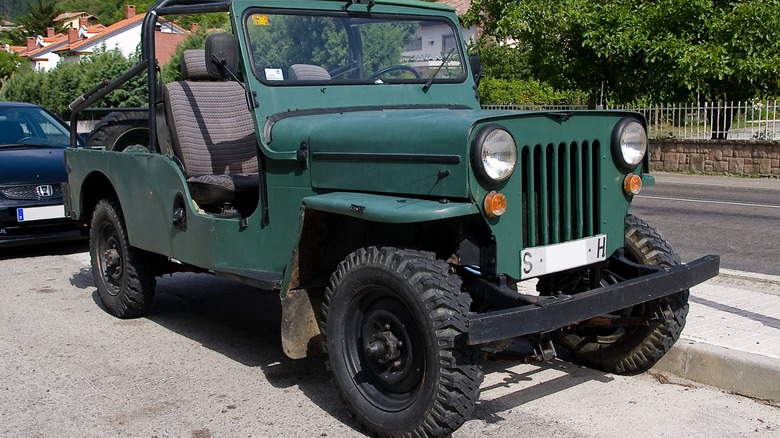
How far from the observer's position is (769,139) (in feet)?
59.5

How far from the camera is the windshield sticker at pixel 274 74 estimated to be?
207 inches

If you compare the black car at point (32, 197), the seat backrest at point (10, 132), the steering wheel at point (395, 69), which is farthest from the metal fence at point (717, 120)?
the steering wheel at point (395, 69)

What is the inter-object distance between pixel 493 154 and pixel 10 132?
8480 millimetres

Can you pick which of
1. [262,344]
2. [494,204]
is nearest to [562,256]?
[494,204]

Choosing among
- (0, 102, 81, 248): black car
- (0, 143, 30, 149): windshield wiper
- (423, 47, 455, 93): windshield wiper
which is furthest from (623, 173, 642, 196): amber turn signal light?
(0, 143, 30, 149): windshield wiper

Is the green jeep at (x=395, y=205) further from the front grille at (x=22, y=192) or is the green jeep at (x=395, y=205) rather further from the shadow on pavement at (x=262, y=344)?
the front grille at (x=22, y=192)

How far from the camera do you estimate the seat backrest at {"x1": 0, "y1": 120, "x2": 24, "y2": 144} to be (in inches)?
418

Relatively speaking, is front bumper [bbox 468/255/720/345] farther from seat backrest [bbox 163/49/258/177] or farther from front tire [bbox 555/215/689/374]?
seat backrest [bbox 163/49/258/177]

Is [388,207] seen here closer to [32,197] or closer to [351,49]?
[351,49]

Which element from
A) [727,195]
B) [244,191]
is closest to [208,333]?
[244,191]

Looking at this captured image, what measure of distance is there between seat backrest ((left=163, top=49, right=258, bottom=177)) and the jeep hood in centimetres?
119

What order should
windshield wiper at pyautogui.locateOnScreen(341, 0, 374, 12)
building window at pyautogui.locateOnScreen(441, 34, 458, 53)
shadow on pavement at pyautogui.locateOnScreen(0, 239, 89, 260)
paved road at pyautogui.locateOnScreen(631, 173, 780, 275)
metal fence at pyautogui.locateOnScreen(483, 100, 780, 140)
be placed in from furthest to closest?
1. metal fence at pyautogui.locateOnScreen(483, 100, 780, 140)
2. shadow on pavement at pyautogui.locateOnScreen(0, 239, 89, 260)
3. paved road at pyautogui.locateOnScreen(631, 173, 780, 275)
4. building window at pyautogui.locateOnScreen(441, 34, 458, 53)
5. windshield wiper at pyautogui.locateOnScreen(341, 0, 374, 12)

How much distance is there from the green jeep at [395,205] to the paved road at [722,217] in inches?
133

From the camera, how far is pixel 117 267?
685 cm
